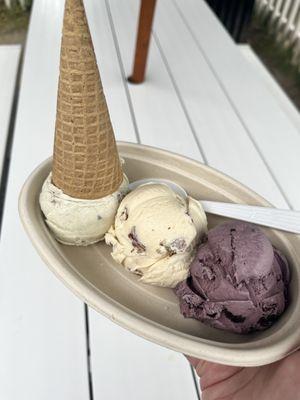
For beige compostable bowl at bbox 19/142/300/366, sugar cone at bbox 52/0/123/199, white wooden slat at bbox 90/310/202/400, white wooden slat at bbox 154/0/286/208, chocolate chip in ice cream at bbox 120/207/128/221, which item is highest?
sugar cone at bbox 52/0/123/199

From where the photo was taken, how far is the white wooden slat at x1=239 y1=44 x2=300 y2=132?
1.34m

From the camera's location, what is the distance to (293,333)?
43 cm

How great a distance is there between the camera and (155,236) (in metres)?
0.49

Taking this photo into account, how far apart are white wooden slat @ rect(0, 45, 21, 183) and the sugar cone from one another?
0.52 metres

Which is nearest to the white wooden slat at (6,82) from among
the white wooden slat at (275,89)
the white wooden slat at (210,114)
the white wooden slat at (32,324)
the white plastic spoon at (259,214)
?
the white wooden slat at (32,324)

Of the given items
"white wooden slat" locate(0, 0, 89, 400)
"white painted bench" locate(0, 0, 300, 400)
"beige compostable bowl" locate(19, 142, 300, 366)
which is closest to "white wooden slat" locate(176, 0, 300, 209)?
"white painted bench" locate(0, 0, 300, 400)

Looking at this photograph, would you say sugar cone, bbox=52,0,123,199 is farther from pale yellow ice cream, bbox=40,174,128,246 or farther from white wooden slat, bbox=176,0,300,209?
white wooden slat, bbox=176,0,300,209

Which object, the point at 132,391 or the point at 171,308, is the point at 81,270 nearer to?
the point at 171,308

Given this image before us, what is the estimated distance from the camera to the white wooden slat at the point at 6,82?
108 centimetres

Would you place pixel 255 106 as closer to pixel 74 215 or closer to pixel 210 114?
pixel 210 114

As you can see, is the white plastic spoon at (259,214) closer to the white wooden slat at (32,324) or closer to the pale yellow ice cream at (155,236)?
the pale yellow ice cream at (155,236)

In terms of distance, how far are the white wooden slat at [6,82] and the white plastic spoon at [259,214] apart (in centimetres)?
58

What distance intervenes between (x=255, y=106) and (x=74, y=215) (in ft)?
2.85

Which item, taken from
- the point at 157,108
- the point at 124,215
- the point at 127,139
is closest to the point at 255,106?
the point at 157,108
